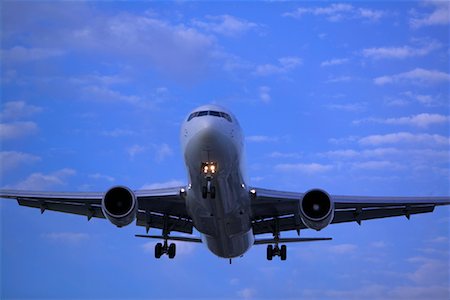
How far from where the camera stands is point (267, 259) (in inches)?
1405

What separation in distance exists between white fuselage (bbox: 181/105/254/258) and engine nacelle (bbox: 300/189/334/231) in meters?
2.42

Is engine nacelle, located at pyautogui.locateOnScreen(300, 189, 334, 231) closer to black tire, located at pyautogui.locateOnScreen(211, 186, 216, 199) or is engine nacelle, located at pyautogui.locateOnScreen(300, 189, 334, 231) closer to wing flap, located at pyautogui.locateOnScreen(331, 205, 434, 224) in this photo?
black tire, located at pyautogui.locateOnScreen(211, 186, 216, 199)

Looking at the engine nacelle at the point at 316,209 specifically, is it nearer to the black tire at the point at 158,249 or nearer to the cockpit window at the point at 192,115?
the cockpit window at the point at 192,115

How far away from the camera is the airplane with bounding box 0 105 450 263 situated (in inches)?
1020

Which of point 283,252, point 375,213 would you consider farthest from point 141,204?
point 375,213

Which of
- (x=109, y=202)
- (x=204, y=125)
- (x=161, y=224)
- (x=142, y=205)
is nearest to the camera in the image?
(x=204, y=125)

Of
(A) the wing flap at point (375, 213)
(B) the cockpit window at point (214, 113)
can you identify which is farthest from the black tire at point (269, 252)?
(B) the cockpit window at point (214, 113)

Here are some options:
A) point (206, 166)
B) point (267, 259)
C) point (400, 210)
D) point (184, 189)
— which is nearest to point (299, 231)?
point (267, 259)

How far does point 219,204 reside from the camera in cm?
2723

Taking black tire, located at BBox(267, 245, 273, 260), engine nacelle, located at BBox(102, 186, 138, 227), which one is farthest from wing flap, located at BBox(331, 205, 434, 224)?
engine nacelle, located at BBox(102, 186, 138, 227)

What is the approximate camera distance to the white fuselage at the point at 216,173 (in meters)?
25.4

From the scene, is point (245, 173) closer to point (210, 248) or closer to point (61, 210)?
point (210, 248)

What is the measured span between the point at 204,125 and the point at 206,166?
1.57 meters

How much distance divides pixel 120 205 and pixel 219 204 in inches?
155
